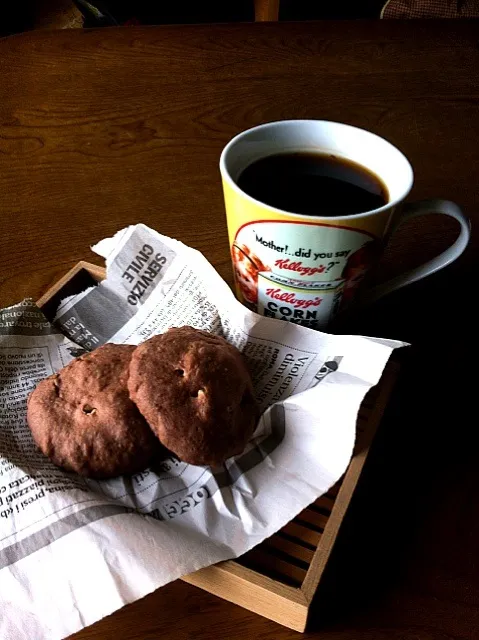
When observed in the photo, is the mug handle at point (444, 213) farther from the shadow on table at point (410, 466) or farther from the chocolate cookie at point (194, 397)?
the chocolate cookie at point (194, 397)

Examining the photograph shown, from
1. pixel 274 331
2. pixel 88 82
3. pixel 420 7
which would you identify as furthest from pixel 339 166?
pixel 420 7

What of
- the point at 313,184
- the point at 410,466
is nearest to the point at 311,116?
the point at 313,184

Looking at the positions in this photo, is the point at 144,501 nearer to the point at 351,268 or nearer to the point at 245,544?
the point at 245,544

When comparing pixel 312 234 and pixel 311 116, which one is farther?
pixel 311 116

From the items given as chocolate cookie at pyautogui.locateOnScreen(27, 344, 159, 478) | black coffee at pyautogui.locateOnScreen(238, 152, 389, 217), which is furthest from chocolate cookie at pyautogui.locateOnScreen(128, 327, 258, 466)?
black coffee at pyautogui.locateOnScreen(238, 152, 389, 217)

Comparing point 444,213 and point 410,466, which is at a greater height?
point 444,213

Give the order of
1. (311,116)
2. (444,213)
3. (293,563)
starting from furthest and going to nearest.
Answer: (311,116) → (444,213) → (293,563)

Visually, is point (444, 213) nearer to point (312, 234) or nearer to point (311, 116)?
point (312, 234)
